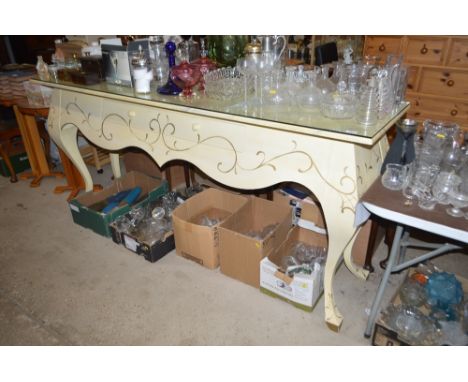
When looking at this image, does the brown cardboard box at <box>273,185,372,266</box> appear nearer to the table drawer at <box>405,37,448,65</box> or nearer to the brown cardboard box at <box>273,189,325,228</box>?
the brown cardboard box at <box>273,189,325,228</box>

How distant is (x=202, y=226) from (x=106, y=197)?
93 centimetres

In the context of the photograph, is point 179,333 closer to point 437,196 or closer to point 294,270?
point 294,270

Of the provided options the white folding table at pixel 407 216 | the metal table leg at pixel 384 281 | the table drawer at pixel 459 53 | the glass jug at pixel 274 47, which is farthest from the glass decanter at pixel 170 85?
the table drawer at pixel 459 53

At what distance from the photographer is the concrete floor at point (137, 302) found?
1545 millimetres

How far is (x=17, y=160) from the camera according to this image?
3055 millimetres

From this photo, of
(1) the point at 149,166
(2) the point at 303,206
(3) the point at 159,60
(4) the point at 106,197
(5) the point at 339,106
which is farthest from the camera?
(1) the point at 149,166

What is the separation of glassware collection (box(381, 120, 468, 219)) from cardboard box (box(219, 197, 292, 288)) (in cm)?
61

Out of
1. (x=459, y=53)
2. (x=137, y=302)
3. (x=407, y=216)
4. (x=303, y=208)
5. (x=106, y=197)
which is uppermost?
(x=459, y=53)

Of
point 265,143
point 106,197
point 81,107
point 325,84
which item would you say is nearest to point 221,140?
point 265,143

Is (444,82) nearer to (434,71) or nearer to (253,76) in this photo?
(434,71)

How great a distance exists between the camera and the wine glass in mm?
1179

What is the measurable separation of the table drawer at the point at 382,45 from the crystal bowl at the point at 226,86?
2.00 metres

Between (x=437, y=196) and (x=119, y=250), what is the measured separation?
1.65m

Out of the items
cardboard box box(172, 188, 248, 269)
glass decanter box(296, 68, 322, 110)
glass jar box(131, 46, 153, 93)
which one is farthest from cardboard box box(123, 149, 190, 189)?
glass decanter box(296, 68, 322, 110)
